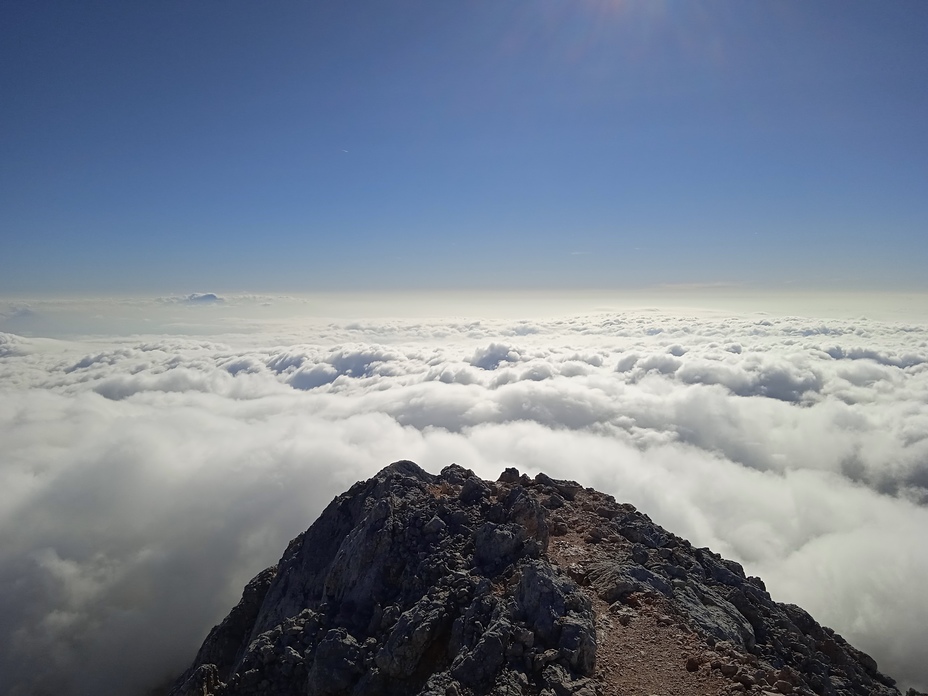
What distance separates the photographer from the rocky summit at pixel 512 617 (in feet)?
53.9

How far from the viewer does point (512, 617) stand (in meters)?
18.4

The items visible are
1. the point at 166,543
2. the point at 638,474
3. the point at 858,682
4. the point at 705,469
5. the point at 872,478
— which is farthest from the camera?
the point at 872,478

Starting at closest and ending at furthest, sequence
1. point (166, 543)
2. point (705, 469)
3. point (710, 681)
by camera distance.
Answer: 1. point (710, 681)
2. point (166, 543)
3. point (705, 469)

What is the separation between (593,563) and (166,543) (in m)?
110

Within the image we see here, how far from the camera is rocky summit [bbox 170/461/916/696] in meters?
16.4

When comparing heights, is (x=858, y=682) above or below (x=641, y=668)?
below

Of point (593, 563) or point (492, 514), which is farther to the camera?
point (492, 514)

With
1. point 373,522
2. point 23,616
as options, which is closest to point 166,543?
point 23,616

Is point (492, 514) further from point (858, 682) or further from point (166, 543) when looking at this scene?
point (166, 543)

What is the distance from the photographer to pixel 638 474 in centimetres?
13550

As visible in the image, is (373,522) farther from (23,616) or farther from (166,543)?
(166,543)

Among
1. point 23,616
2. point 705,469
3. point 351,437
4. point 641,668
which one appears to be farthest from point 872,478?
point 23,616

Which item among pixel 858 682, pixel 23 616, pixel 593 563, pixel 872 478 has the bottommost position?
pixel 872 478

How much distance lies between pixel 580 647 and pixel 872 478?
233286 millimetres
